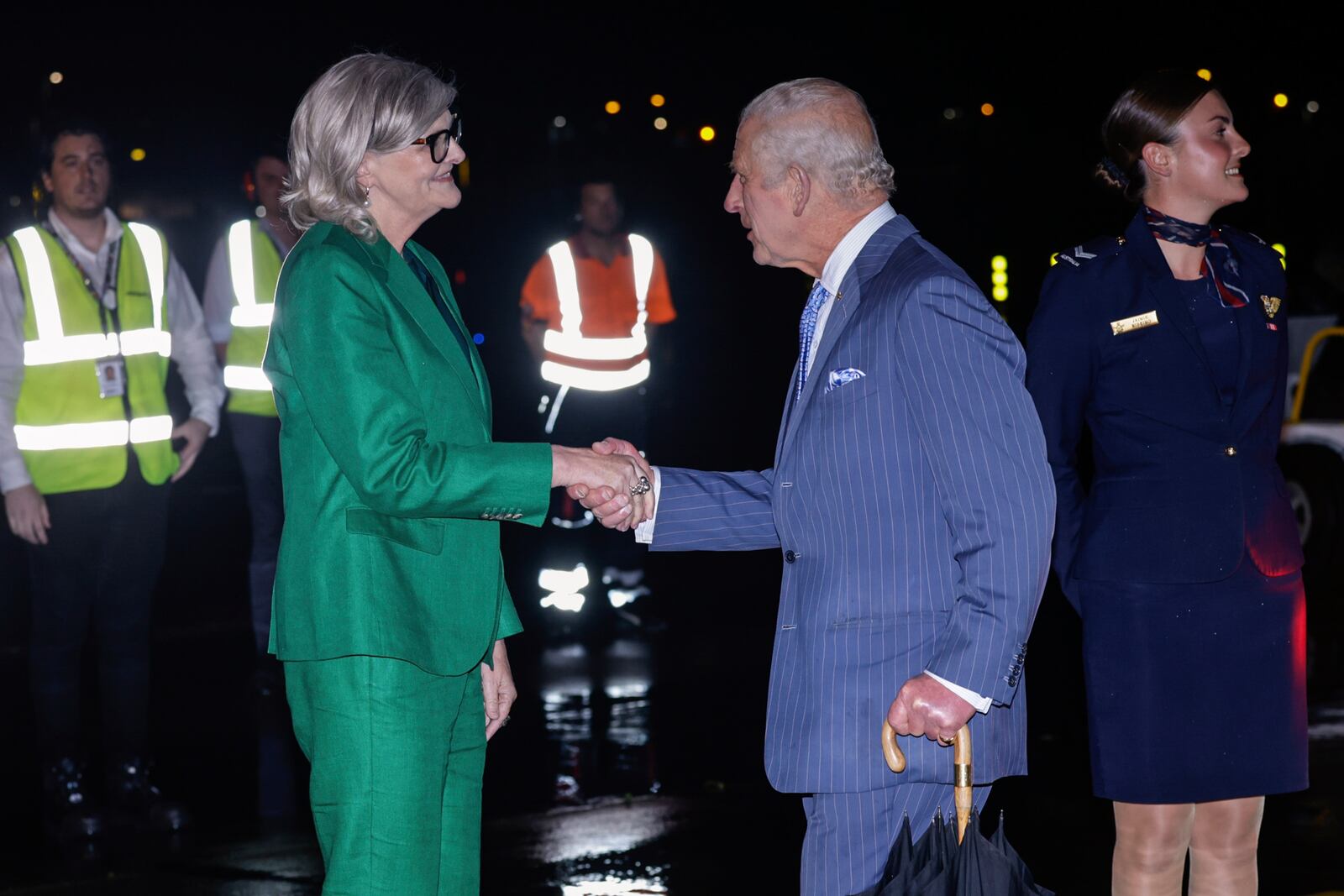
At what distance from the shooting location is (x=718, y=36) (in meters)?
13.6

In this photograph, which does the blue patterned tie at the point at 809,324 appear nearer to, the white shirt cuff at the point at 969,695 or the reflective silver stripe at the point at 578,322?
the white shirt cuff at the point at 969,695

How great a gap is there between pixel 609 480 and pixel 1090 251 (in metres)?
1.37

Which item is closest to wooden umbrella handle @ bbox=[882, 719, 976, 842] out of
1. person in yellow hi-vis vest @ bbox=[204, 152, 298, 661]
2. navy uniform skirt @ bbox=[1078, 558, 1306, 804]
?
navy uniform skirt @ bbox=[1078, 558, 1306, 804]

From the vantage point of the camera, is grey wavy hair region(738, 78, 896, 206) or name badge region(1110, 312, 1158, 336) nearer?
grey wavy hair region(738, 78, 896, 206)

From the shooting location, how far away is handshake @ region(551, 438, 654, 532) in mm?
3404

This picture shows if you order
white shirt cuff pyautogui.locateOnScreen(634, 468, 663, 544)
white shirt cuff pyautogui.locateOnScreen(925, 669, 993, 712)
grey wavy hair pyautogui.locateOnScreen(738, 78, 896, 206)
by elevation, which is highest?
grey wavy hair pyautogui.locateOnScreen(738, 78, 896, 206)

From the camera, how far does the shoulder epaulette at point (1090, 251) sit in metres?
4.05

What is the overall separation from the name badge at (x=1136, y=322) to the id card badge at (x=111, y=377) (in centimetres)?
375

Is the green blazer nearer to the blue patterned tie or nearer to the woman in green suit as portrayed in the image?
the woman in green suit

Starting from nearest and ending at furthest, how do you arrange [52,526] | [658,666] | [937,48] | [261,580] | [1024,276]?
[52,526] → [261,580] → [658,666] → [937,48] → [1024,276]

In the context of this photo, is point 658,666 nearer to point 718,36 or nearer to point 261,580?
point 261,580

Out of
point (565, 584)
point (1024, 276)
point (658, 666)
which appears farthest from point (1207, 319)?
point (1024, 276)

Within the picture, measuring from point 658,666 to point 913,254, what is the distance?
5.77 meters

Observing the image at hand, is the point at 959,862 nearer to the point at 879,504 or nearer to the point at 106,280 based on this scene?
the point at 879,504
